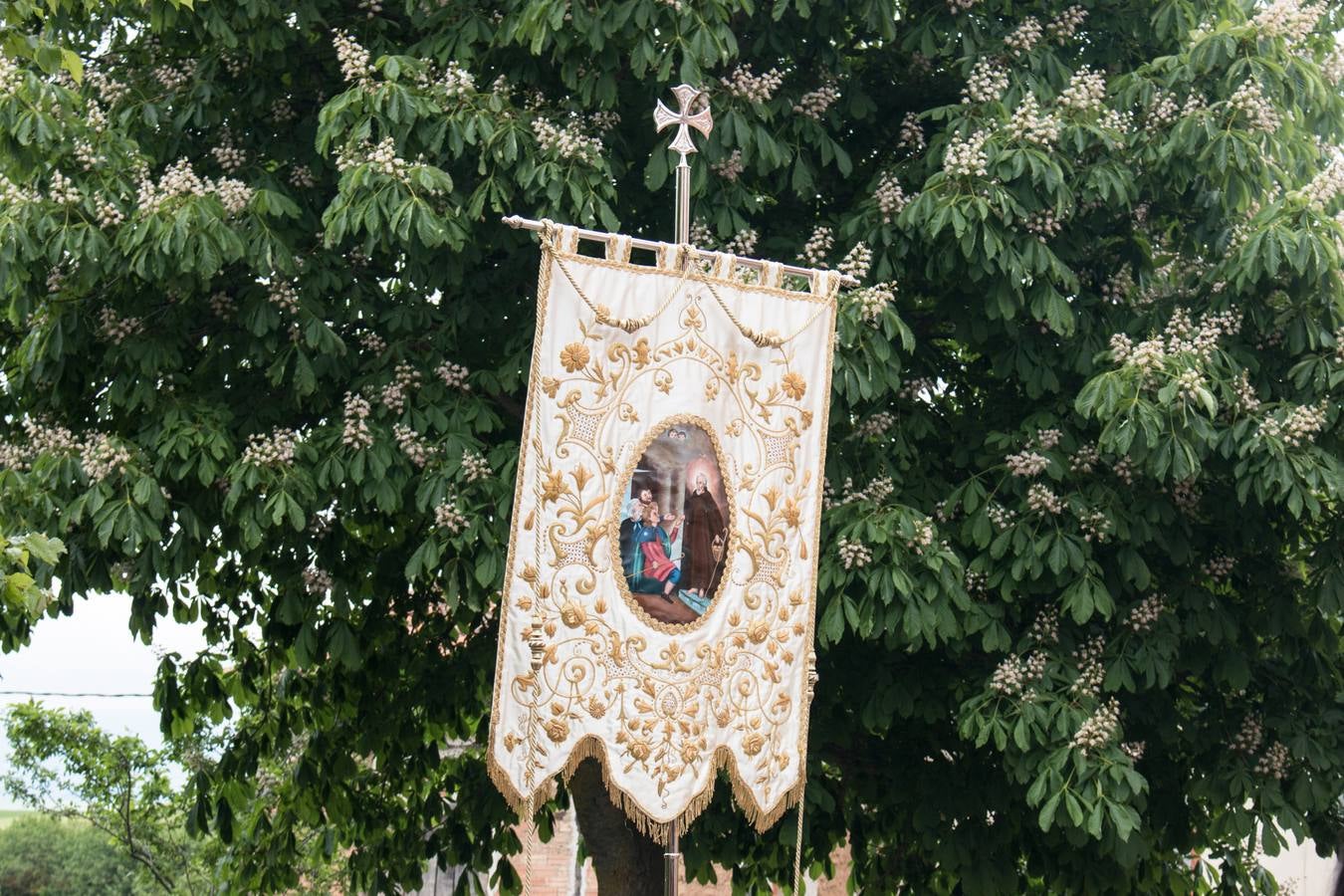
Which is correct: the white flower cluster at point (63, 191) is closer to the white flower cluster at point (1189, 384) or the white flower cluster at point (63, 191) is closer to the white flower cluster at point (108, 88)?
the white flower cluster at point (108, 88)

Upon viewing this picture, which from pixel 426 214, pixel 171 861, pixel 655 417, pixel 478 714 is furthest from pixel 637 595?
pixel 171 861

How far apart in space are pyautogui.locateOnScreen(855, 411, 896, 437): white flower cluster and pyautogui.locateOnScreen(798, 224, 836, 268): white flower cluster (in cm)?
102

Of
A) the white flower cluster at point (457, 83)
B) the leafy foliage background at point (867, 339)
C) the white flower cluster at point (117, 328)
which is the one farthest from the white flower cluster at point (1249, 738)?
the white flower cluster at point (117, 328)

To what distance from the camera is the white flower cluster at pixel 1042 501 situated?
1105 cm

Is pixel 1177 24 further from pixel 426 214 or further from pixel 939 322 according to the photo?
pixel 426 214

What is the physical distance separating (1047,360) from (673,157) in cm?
269

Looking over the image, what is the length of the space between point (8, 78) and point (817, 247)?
4.83 meters

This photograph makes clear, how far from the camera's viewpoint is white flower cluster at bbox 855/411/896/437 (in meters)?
11.7

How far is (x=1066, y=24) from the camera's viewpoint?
1216cm

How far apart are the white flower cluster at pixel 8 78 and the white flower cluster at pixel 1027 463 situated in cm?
618

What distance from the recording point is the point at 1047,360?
11.8 m

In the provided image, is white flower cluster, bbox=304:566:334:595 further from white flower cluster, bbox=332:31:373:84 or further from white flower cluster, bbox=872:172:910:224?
white flower cluster, bbox=872:172:910:224

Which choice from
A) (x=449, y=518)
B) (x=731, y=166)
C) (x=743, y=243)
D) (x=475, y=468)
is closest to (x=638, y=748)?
(x=449, y=518)

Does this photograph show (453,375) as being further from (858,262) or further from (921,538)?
(921,538)
